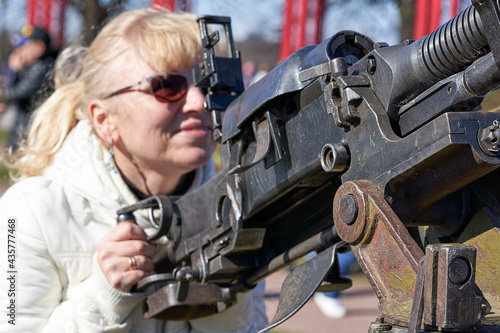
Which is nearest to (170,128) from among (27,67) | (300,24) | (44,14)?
(300,24)

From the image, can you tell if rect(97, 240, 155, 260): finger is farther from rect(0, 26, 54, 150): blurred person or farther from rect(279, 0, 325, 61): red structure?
rect(0, 26, 54, 150): blurred person

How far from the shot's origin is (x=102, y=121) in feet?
8.91

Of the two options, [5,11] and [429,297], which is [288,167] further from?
[5,11]

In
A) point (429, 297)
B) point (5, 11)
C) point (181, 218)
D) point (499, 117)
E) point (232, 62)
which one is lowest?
point (429, 297)

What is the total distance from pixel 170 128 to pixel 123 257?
0.50m

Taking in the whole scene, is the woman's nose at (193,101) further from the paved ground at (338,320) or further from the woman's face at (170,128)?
the paved ground at (338,320)

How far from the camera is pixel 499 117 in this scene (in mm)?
1269

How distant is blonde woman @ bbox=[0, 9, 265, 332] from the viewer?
2.33 metres

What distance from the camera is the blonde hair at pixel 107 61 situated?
8.46ft

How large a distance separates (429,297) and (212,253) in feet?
3.32

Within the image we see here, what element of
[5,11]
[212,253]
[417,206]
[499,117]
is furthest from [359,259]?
[5,11]

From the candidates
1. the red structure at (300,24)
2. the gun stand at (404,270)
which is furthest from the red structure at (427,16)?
the gun stand at (404,270)

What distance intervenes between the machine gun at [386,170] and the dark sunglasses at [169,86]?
0.57 meters

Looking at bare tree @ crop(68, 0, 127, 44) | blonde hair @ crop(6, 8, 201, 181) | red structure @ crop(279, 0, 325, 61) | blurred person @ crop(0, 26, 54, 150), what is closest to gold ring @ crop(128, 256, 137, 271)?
blonde hair @ crop(6, 8, 201, 181)
